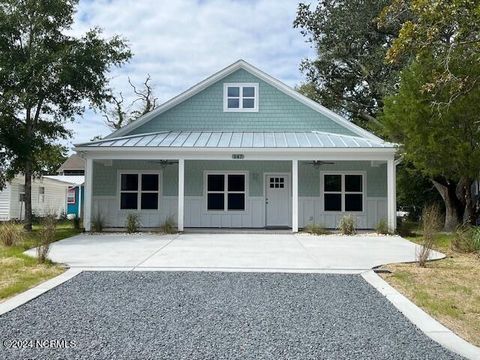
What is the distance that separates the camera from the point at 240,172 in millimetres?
18578

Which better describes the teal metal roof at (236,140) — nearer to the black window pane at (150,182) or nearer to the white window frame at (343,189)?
the white window frame at (343,189)

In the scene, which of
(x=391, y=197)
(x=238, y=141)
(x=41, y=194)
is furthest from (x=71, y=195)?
(x=391, y=197)

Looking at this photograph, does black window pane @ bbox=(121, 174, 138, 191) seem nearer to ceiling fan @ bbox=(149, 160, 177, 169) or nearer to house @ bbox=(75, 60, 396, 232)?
house @ bbox=(75, 60, 396, 232)

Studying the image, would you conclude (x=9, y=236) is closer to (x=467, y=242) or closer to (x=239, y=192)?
(x=239, y=192)

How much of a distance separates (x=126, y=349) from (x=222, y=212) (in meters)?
13.9

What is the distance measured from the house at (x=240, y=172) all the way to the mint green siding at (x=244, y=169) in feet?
0.13

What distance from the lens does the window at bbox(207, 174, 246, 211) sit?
18531mm

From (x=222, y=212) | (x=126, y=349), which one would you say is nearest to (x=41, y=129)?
(x=222, y=212)

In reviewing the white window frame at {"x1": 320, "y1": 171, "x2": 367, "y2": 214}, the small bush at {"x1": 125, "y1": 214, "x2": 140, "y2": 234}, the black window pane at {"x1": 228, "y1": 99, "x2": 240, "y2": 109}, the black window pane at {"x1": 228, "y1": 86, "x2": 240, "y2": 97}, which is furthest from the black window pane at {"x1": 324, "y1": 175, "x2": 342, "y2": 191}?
the small bush at {"x1": 125, "y1": 214, "x2": 140, "y2": 234}

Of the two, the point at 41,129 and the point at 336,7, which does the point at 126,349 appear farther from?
the point at 336,7

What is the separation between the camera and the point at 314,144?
16516 millimetres

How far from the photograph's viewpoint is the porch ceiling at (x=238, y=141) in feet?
53.1

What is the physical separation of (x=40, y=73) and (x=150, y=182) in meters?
5.65

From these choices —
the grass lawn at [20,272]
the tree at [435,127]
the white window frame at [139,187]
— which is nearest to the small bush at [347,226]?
the tree at [435,127]
